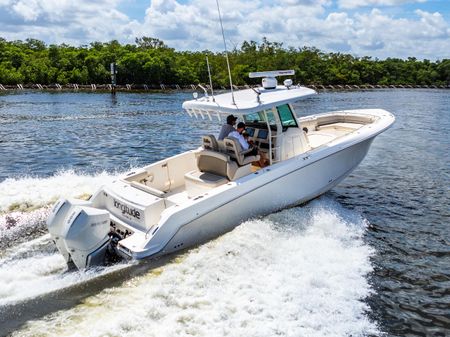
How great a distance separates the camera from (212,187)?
821 centimetres

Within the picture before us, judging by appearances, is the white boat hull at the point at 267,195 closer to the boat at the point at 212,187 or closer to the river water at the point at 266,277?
the boat at the point at 212,187

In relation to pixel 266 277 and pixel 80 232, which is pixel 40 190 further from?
pixel 266 277

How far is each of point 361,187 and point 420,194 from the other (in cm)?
152

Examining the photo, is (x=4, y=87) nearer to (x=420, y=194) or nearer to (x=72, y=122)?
(x=72, y=122)

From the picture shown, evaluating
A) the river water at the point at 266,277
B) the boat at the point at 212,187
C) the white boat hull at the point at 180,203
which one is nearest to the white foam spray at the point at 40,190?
the river water at the point at 266,277

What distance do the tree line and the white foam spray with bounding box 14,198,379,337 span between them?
234 ft

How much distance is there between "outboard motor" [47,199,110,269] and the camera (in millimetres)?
6477

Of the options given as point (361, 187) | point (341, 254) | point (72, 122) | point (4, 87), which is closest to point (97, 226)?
point (341, 254)

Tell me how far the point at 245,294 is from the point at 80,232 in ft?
8.17

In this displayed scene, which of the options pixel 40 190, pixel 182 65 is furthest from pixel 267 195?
pixel 182 65

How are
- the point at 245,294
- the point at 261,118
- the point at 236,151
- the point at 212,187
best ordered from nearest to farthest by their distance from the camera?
the point at 245,294 < the point at 212,187 < the point at 236,151 < the point at 261,118

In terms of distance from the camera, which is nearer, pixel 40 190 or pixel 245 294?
pixel 245 294

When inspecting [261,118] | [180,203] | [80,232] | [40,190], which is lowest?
[40,190]

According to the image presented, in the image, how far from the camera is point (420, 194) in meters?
12.1
